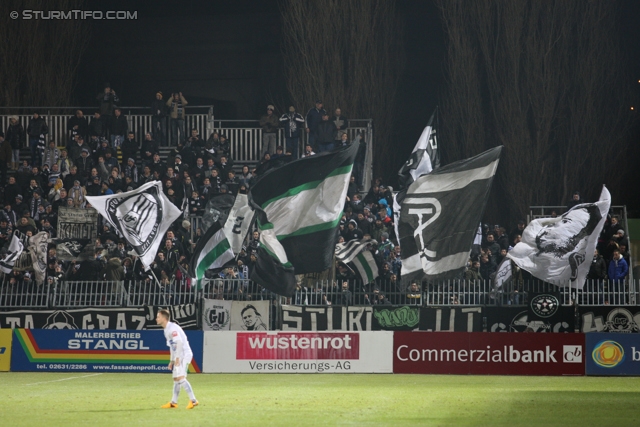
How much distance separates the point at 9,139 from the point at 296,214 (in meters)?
15.5

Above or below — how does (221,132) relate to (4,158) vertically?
above

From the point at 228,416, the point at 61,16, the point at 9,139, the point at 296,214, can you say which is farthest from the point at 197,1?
the point at 228,416

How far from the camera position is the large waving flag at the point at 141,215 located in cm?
2466

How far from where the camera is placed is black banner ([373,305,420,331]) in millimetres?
25281

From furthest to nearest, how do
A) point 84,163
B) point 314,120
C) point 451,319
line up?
point 314,120
point 84,163
point 451,319

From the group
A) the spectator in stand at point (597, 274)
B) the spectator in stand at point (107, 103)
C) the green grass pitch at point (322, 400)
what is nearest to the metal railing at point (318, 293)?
the spectator in stand at point (597, 274)

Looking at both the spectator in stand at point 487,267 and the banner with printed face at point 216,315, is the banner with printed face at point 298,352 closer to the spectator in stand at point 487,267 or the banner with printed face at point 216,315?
the banner with printed face at point 216,315

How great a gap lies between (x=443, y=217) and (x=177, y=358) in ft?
27.5

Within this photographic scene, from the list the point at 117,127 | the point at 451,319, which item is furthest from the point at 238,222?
the point at 117,127

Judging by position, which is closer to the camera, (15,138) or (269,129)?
(15,138)

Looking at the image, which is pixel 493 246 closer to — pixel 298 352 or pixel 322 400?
pixel 298 352

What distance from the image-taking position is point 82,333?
25.5 meters

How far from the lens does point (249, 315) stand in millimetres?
25750

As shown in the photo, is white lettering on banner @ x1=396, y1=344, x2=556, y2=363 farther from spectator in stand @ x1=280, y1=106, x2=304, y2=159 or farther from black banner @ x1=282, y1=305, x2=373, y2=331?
spectator in stand @ x1=280, y1=106, x2=304, y2=159
